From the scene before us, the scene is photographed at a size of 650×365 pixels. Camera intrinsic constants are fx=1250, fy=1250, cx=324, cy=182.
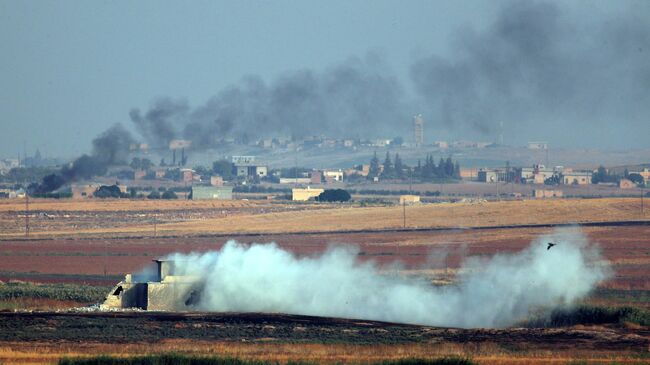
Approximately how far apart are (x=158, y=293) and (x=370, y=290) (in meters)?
12.6

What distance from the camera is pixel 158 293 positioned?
234 ft

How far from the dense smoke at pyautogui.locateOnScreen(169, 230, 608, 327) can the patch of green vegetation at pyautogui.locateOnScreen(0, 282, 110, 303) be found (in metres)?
6.17

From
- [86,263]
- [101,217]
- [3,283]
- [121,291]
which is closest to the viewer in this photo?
[121,291]

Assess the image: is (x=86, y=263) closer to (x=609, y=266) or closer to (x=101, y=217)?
(x=609, y=266)

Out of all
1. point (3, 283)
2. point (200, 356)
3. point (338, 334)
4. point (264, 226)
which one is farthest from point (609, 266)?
point (264, 226)

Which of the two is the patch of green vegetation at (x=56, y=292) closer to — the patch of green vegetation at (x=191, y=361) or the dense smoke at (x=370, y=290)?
the dense smoke at (x=370, y=290)

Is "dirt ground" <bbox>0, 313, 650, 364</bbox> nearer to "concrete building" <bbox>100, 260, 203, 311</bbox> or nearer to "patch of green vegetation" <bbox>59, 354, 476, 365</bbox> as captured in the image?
"patch of green vegetation" <bbox>59, 354, 476, 365</bbox>

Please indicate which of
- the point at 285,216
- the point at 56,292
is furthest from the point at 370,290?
the point at 285,216

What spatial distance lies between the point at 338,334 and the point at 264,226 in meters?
87.4

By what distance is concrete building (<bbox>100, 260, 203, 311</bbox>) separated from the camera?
71.2 meters

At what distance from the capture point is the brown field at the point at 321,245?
54.8m

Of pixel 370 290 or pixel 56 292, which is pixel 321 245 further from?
pixel 370 290

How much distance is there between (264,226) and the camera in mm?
147250

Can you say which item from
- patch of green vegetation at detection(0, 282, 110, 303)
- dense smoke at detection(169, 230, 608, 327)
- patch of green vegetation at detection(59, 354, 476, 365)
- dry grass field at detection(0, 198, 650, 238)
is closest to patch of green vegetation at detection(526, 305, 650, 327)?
dense smoke at detection(169, 230, 608, 327)
